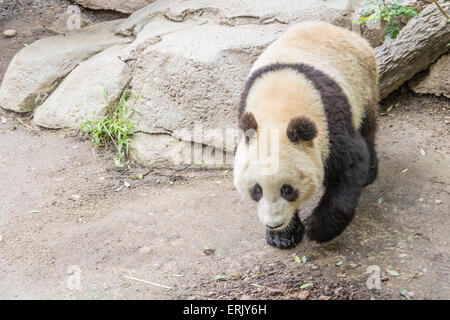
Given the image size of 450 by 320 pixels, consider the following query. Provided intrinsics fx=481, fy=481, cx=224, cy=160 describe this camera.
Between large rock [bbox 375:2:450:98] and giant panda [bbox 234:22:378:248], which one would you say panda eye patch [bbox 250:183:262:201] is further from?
large rock [bbox 375:2:450:98]

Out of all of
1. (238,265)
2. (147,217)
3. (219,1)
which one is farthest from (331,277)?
(219,1)

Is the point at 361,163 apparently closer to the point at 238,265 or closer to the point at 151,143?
the point at 238,265

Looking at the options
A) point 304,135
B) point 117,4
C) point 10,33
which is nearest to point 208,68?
point 304,135

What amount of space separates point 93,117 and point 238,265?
3.16 metres

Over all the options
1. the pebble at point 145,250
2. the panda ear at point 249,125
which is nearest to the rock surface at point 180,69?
the pebble at point 145,250

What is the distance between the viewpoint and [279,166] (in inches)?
132

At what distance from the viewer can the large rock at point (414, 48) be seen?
5.41 meters

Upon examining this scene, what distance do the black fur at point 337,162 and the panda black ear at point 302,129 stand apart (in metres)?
0.36

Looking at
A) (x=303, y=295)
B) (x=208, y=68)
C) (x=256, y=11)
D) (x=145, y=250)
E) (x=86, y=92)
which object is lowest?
(x=145, y=250)

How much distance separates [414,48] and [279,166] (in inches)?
122

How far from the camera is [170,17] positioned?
6.80 m

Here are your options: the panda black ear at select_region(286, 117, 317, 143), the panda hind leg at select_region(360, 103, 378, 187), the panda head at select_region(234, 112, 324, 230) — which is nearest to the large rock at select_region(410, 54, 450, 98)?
Answer: the panda hind leg at select_region(360, 103, 378, 187)

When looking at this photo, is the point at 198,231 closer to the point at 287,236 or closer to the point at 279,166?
the point at 287,236

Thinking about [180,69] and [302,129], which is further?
[180,69]
